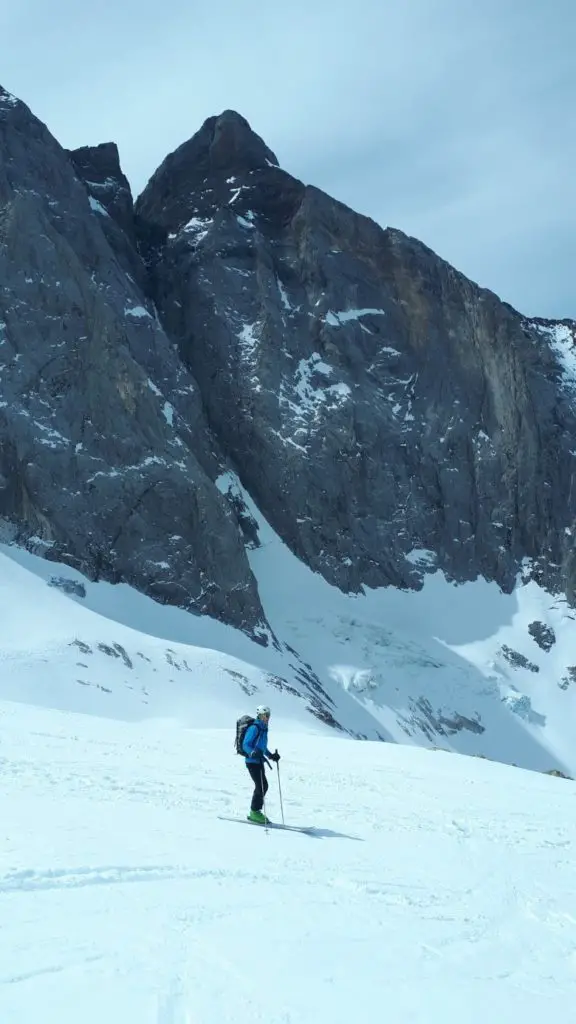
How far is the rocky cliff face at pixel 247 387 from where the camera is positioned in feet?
201

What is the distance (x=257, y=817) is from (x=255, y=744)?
3.67ft

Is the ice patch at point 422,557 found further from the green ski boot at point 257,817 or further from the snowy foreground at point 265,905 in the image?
the green ski boot at point 257,817

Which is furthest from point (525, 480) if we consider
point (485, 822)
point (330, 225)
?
point (485, 822)

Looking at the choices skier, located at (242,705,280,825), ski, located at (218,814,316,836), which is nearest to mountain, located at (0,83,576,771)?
skier, located at (242,705,280,825)

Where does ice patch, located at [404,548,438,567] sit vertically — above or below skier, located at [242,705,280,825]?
above

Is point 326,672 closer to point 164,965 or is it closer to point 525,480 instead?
point 525,480

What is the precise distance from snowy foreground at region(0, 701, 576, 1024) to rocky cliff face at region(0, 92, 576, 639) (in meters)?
44.8

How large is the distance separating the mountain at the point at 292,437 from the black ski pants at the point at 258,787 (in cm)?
3743

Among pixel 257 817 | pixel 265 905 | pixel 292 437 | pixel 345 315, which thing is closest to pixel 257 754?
pixel 257 817

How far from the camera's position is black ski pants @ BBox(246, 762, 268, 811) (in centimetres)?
1259

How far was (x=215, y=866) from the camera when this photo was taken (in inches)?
368

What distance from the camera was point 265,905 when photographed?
8.24 meters

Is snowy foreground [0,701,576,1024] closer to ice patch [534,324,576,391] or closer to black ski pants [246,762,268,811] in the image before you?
black ski pants [246,762,268,811]

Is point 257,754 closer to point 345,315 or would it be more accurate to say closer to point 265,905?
point 265,905
